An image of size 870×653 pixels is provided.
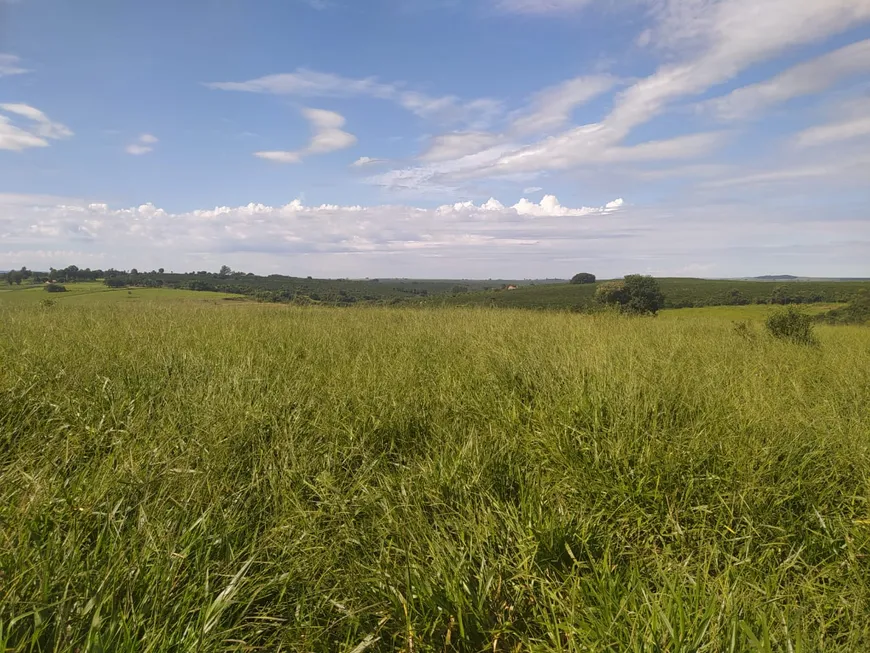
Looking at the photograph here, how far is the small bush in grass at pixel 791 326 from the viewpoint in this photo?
6.25 meters

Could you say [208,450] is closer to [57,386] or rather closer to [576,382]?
[57,386]

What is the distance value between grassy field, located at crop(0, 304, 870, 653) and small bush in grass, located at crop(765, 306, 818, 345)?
304 centimetres

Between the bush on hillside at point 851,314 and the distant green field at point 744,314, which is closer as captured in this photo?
the distant green field at point 744,314

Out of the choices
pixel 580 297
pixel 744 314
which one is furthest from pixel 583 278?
pixel 744 314

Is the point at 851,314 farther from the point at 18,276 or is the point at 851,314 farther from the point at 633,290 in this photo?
the point at 18,276

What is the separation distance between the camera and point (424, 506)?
2.11 meters

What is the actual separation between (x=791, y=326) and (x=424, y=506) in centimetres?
759

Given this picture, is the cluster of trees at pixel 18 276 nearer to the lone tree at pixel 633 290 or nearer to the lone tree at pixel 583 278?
the lone tree at pixel 633 290

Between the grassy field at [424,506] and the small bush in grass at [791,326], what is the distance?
304 centimetres

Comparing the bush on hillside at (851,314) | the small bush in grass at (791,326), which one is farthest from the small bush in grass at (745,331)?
the bush on hillside at (851,314)

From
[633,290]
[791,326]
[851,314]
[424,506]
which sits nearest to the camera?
[424,506]

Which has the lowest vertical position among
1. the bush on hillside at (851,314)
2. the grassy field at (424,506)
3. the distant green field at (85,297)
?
the grassy field at (424,506)

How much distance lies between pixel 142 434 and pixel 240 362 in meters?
1.45

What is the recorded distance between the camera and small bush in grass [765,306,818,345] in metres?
6.25
